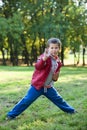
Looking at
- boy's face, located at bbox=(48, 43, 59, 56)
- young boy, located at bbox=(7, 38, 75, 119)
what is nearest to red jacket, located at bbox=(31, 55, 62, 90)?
young boy, located at bbox=(7, 38, 75, 119)

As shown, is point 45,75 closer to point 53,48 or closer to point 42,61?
point 42,61

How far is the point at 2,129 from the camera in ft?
17.6

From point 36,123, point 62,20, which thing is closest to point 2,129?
point 36,123

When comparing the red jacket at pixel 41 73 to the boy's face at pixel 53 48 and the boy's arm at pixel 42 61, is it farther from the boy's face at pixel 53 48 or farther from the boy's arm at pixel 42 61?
the boy's face at pixel 53 48

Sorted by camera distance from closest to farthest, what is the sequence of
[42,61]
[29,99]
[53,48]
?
[42,61] < [53,48] < [29,99]

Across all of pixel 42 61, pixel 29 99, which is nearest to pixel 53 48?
pixel 42 61

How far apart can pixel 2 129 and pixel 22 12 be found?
3393 centimetres

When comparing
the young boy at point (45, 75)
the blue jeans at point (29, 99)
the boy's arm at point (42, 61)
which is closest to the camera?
the boy's arm at point (42, 61)

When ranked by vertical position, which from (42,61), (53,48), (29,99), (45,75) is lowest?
(29,99)

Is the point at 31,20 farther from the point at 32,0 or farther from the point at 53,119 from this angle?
the point at 53,119

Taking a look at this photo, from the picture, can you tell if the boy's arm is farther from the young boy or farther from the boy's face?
the boy's face

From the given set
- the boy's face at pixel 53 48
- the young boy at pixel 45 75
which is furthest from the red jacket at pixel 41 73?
the boy's face at pixel 53 48

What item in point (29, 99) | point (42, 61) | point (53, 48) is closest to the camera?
point (42, 61)

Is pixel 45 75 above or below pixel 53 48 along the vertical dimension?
below
